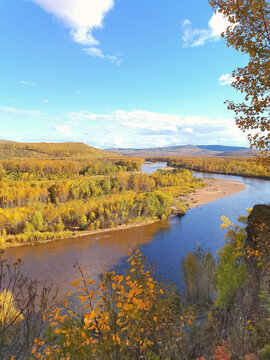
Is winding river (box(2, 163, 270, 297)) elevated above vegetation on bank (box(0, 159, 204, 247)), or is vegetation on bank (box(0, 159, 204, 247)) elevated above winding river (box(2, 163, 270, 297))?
vegetation on bank (box(0, 159, 204, 247))

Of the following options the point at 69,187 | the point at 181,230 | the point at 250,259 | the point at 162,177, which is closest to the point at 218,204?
the point at 181,230

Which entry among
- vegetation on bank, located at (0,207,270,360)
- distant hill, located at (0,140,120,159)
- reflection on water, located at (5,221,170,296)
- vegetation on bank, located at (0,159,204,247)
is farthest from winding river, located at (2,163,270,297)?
distant hill, located at (0,140,120,159)

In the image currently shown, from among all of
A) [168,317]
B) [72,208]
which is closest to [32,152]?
[72,208]

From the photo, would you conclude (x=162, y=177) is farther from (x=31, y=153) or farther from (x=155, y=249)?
(x=31, y=153)

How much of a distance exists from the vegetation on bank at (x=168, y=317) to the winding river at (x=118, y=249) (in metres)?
6.15

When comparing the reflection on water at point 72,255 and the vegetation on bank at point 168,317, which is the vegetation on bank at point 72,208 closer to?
the reflection on water at point 72,255

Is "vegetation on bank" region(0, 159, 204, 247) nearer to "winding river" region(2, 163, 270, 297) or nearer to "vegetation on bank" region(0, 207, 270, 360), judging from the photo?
"winding river" region(2, 163, 270, 297)

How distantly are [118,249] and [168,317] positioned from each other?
25749 mm

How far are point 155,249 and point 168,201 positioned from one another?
78.6 ft

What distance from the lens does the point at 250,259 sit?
447 inches

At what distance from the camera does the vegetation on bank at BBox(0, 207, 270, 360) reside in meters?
4.17

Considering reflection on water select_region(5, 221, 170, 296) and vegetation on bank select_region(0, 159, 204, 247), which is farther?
vegetation on bank select_region(0, 159, 204, 247)

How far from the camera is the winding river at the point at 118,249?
25.6 meters

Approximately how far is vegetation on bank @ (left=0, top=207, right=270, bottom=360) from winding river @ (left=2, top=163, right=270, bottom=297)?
615 centimetres
